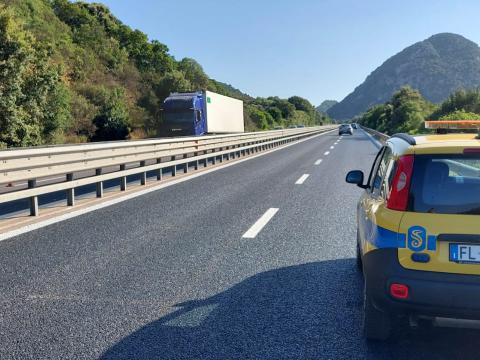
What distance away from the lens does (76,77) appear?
Result: 54.8 meters

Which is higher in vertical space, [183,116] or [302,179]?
[183,116]

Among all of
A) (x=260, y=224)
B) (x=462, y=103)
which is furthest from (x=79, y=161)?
(x=462, y=103)

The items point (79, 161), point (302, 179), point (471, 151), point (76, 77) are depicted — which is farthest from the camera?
point (76, 77)

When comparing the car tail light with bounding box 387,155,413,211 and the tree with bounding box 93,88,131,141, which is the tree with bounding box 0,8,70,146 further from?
the car tail light with bounding box 387,155,413,211

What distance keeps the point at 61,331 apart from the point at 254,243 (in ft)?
9.96

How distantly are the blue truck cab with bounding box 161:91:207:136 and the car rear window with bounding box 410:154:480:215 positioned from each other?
1022 inches

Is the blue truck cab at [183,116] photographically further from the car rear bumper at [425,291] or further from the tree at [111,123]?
the car rear bumper at [425,291]

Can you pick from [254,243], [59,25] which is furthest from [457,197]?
[59,25]

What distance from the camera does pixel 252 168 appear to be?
1628 centimetres

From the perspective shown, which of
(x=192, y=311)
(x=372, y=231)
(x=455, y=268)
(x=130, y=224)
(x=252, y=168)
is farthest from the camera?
(x=252, y=168)

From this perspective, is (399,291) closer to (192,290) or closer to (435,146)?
(435,146)

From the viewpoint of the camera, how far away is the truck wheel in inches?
128

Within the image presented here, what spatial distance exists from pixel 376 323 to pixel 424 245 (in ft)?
2.29

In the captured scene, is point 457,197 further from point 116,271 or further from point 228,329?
point 116,271
